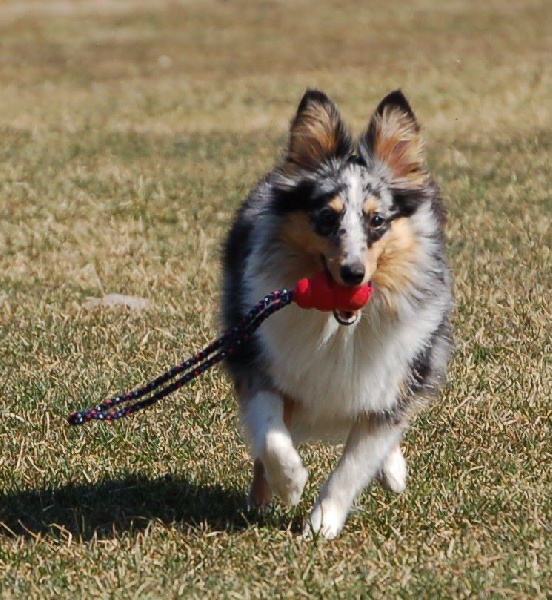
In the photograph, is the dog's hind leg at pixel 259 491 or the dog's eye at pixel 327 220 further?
the dog's hind leg at pixel 259 491

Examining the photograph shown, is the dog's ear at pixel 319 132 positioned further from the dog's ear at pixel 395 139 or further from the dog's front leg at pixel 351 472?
the dog's front leg at pixel 351 472

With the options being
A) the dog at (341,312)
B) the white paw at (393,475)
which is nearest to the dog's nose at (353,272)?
the dog at (341,312)

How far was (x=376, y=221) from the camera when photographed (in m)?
4.84

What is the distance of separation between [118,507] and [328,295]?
1.39 metres

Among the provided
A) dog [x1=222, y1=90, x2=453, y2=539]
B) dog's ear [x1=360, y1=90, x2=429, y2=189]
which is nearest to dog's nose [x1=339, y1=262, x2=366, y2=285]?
dog [x1=222, y1=90, x2=453, y2=539]

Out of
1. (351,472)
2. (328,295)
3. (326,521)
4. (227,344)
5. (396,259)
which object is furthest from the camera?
(227,344)

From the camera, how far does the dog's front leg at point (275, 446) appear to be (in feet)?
16.3

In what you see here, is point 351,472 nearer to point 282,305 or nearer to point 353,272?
point 282,305

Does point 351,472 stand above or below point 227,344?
below

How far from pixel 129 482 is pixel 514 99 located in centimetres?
1376

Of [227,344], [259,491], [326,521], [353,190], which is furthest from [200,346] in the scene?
[353,190]

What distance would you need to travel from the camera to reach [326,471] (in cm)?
591

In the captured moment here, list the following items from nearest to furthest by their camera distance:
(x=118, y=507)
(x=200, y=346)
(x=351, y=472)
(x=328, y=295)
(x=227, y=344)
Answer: (x=328, y=295), (x=351, y=472), (x=227, y=344), (x=118, y=507), (x=200, y=346)

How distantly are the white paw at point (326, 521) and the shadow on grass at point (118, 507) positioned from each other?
0.29 m
